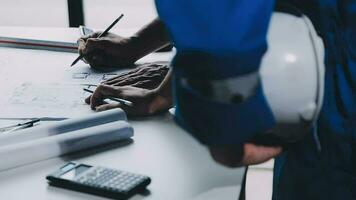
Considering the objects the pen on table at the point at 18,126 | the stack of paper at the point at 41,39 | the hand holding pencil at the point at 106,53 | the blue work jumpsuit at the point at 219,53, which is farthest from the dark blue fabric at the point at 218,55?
the stack of paper at the point at 41,39

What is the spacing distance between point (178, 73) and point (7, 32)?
1.35 metres

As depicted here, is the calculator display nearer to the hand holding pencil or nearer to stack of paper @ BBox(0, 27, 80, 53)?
the hand holding pencil

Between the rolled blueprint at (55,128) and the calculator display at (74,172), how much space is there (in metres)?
0.11

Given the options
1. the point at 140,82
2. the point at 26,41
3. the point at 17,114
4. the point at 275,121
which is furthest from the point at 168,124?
the point at 26,41

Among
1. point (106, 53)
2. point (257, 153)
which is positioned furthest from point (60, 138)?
point (106, 53)

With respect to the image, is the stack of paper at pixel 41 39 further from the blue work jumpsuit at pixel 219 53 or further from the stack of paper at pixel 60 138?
the blue work jumpsuit at pixel 219 53

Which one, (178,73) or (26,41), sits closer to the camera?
(178,73)

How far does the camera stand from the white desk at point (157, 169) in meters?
0.75

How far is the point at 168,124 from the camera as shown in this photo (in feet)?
3.32

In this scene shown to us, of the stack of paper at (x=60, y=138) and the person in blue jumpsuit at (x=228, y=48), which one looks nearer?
the person in blue jumpsuit at (x=228, y=48)

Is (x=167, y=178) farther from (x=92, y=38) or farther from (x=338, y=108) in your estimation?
(x=92, y=38)

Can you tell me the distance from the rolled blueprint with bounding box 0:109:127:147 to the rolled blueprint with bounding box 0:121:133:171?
11 mm

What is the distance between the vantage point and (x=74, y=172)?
0.79 metres

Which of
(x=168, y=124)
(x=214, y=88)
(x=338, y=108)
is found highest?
(x=214, y=88)
